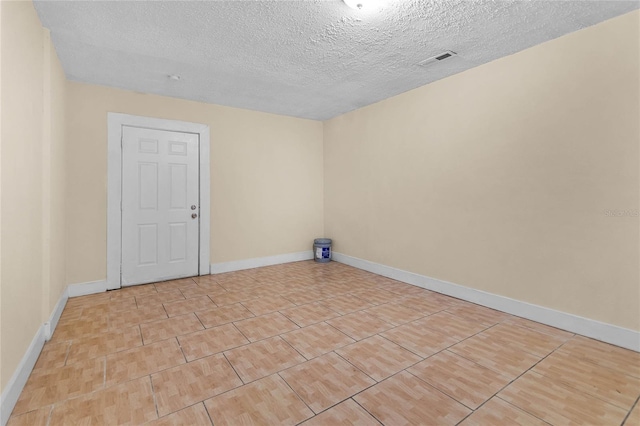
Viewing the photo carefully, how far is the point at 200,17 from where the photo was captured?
233 centimetres

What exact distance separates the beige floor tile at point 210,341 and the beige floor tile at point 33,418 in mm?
798

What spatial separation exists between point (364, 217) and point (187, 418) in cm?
370

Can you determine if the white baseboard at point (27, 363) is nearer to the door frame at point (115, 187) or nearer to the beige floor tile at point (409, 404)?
the door frame at point (115, 187)

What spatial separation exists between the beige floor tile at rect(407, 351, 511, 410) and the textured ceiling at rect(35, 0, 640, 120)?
8.80ft

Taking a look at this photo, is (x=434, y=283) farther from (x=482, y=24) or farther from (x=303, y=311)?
(x=482, y=24)

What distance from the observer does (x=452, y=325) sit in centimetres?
282

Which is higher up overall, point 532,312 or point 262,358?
point 532,312

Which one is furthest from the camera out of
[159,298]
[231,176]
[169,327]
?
[231,176]

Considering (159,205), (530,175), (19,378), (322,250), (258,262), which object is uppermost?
(530,175)

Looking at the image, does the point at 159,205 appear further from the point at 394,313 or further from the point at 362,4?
the point at 362,4

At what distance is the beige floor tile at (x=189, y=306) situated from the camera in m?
3.15

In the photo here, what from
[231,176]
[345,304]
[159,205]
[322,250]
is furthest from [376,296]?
[159,205]

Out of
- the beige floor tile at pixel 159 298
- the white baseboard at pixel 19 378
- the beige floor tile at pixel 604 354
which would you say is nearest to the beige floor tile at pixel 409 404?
the beige floor tile at pixel 604 354

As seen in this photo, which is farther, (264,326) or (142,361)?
(264,326)
